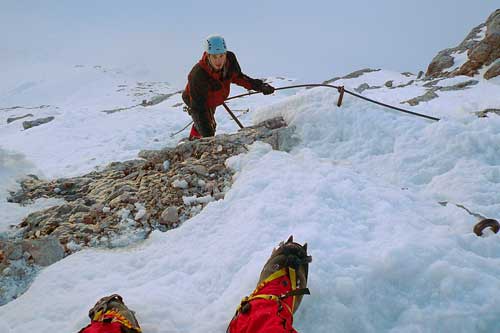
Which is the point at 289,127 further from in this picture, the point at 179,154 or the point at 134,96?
the point at 134,96

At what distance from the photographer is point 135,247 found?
3.84 meters

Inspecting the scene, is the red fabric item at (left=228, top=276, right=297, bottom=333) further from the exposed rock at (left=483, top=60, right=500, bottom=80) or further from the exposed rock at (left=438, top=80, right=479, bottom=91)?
the exposed rock at (left=483, top=60, right=500, bottom=80)

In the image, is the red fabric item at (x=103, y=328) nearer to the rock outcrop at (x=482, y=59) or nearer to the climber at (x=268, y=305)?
the climber at (x=268, y=305)

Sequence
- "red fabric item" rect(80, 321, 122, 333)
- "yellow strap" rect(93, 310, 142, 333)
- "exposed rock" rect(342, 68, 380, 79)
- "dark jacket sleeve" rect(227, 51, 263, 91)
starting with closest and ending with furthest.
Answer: "red fabric item" rect(80, 321, 122, 333) → "yellow strap" rect(93, 310, 142, 333) → "dark jacket sleeve" rect(227, 51, 263, 91) → "exposed rock" rect(342, 68, 380, 79)

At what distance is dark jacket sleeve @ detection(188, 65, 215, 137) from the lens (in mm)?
5691

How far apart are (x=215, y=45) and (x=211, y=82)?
699mm

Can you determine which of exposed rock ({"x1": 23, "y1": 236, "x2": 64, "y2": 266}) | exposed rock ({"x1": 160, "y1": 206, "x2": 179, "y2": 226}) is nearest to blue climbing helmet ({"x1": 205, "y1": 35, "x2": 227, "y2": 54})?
exposed rock ({"x1": 160, "y1": 206, "x2": 179, "y2": 226})

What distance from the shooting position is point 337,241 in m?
3.00

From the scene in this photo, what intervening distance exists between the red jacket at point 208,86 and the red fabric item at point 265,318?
411cm

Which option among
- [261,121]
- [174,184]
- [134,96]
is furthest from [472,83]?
[134,96]

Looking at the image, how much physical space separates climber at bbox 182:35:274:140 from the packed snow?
3.41 feet

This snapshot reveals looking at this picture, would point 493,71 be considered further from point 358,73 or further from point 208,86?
point 358,73

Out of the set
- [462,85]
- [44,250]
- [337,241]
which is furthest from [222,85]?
[462,85]

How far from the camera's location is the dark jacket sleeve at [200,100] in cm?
569
